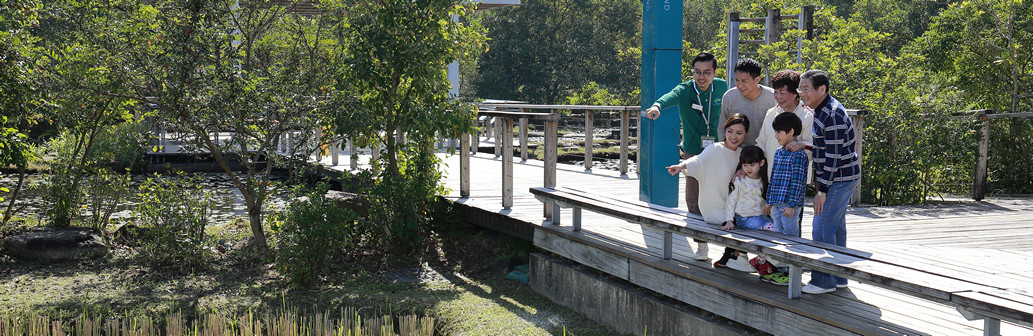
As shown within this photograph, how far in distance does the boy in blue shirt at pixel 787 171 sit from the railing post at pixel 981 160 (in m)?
5.28

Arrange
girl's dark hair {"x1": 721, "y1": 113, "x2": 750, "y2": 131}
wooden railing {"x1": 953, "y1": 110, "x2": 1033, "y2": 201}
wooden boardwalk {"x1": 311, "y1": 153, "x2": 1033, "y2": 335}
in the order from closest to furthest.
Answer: wooden boardwalk {"x1": 311, "y1": 153, "x2": 1033, "y2": 335} < girl's dark hair {"x1": 721, "y1": 113, "x2": 750, "y2": 131} < wooden railing {"x1": 953, "y1": 110, "x2": 1033, "y2": 201}

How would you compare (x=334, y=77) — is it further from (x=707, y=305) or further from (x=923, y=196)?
(x=923, y=196)

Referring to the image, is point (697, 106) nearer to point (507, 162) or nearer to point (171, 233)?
point (507, 162)

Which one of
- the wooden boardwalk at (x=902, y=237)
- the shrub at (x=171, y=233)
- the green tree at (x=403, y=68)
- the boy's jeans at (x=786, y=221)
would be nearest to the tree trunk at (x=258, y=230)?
the shrub at (x=171, y=233)

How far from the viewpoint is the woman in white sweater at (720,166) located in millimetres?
5016

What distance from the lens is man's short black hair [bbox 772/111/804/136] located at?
449 cm

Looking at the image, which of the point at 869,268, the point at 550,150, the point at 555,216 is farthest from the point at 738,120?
the point at 550,150

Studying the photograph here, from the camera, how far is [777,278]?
464 centimetres

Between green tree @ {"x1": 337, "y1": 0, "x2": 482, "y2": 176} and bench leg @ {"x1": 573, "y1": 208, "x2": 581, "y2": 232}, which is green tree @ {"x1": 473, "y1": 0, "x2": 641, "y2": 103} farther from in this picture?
bench leg @ {"x1": 573, "y1": 208, "x2": 581, "y2": 232}

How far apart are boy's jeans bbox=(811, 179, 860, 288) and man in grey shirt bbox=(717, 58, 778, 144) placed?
70 centimetres

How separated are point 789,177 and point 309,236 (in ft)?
12.2

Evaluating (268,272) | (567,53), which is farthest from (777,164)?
(567,53)

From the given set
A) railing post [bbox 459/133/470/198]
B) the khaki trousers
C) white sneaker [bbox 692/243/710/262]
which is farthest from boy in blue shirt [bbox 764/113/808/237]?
railing post [bbox 459/133/470/198]

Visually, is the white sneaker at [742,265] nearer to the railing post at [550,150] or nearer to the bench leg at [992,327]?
the bench leg at [992,327]
